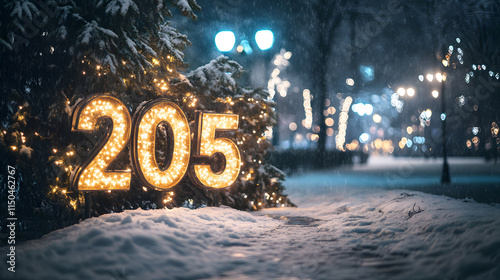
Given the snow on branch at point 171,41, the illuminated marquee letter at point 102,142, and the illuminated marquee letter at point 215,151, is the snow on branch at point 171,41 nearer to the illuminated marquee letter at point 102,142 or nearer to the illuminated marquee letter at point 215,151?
the illuminated marquee letter at point 215,151

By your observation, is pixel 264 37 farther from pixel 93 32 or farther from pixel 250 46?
pixel 93 32

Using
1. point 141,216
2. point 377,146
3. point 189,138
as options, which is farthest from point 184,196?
point 377,146

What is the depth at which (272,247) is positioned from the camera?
24.2 ft

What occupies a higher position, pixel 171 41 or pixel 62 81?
pixel 171 41

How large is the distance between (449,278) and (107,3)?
817cm

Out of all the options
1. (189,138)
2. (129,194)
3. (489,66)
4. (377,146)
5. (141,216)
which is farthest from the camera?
(377,146)

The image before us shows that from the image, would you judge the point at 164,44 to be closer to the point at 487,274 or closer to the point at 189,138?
the point at 189,138

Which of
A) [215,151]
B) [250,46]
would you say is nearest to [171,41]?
[215,151]

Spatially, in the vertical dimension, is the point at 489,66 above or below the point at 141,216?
above

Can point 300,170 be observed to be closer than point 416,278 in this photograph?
No

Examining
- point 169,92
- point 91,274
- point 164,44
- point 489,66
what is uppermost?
point 489,66

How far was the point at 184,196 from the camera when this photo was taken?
38.2 feet

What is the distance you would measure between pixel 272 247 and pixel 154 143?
3609 mm

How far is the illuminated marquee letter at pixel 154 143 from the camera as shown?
Answer: 9.08 m
